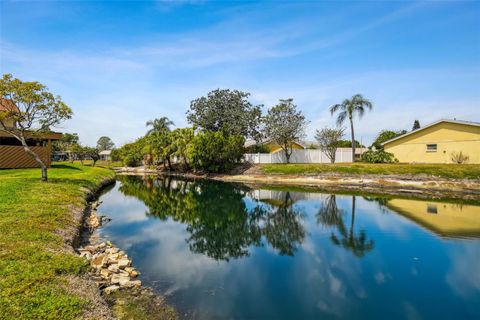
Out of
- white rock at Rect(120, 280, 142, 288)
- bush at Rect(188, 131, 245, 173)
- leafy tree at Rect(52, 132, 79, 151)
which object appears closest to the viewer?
white rock at Rect(120, 280, 142, 288)

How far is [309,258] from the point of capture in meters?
12.3

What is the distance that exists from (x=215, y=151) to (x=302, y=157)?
54.6 feet

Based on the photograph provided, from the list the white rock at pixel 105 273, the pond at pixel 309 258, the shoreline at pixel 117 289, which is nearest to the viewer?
the shoreline at pixel 117 289

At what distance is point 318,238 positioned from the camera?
15359mm

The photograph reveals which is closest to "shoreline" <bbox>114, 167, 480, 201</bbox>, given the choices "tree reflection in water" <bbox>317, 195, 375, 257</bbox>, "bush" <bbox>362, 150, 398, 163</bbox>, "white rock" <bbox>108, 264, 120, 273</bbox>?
"bush" <bbox>362, 150, 398, 163</bbox>

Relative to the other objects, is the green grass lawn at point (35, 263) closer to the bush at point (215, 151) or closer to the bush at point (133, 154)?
the bush at point (215, 151)

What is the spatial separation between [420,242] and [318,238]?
484cm

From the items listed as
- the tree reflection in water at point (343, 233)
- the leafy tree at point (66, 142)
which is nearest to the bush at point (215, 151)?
the tree reflection in water at point (343, 233)

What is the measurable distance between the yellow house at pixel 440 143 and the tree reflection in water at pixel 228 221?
900 inches

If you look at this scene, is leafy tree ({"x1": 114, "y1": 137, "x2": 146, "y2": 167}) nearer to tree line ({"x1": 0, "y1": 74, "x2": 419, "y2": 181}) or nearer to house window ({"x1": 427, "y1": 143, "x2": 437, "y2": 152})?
tree line ({"x1": 0, "y1": 74, "x2": 419, "y2": 181})

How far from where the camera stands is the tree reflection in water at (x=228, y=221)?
14.2 m

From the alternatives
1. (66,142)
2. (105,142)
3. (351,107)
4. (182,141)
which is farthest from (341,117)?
(105,142)

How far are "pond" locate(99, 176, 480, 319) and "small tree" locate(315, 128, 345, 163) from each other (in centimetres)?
2692

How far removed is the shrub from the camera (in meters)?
37.0
